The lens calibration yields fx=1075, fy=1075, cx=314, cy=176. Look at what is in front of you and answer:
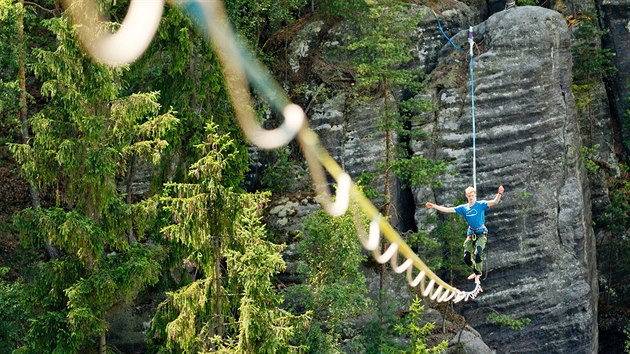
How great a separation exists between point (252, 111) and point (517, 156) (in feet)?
26.3

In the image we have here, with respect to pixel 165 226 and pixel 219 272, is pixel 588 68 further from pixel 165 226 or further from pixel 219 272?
pixel 219 272

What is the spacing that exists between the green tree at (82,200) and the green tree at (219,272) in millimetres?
1674

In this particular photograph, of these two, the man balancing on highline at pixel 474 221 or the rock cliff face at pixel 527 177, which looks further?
the rock cliff face at pixel 527 177

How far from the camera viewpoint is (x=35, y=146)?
18812 millimetres

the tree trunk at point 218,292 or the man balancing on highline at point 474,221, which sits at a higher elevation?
the tree trunk at point 218,292

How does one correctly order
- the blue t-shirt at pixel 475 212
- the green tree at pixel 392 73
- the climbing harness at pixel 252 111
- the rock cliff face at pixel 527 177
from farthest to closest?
the rock cliff face at pixel 527 177
the green tree at pixel 392 73
the climbing harness at pixel 252 111
the blue t-shirt at pixel 475 212

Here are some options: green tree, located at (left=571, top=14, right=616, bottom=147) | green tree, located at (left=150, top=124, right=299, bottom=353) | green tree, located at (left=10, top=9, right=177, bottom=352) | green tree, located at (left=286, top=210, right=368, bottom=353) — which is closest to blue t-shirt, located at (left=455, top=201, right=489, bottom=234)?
green tree, located at (left=150, top=124, right=299, bottom=353)

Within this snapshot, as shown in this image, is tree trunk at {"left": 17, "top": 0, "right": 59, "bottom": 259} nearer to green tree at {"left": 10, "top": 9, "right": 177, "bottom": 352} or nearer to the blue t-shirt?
green tree at {"left": 10, "top": 9, "right": 177, "bottom": 352}

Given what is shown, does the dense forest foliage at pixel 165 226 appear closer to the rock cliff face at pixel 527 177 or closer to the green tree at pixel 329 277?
the green tree at pixel 329 277

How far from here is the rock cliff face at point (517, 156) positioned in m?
27.5

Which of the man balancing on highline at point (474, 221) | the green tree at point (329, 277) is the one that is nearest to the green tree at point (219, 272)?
the man balancing on highline at point (474, 221)

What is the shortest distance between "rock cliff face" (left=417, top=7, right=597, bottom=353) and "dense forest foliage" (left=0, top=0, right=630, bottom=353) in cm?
283

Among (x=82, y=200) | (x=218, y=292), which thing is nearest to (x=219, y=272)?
(x=218, y=292)

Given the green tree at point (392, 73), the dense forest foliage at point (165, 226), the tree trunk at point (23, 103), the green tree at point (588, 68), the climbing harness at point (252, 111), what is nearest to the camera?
the dense forest foliage at point (165, 226)
